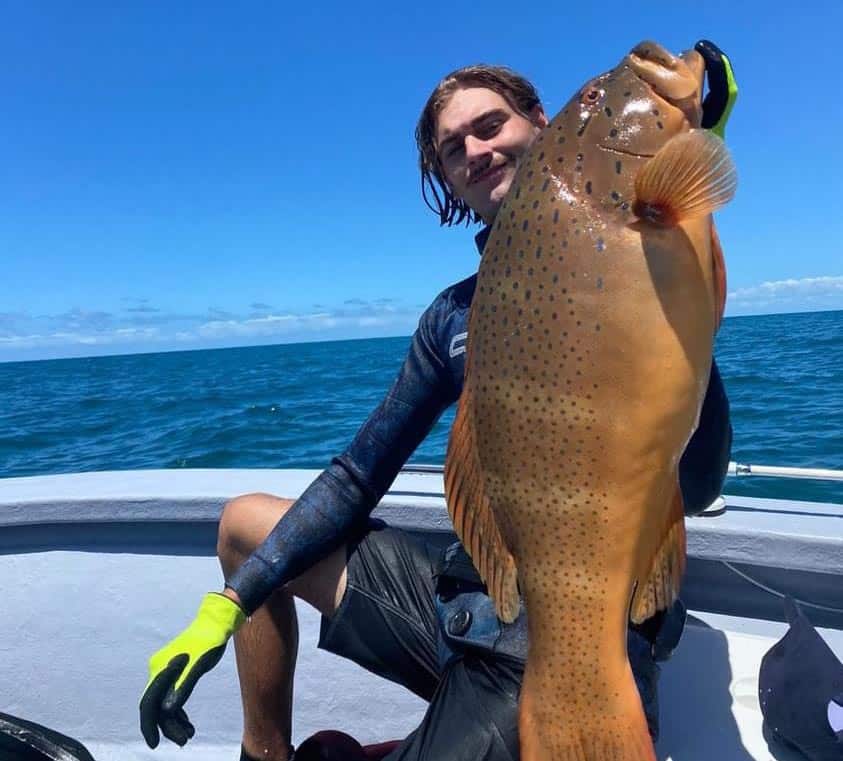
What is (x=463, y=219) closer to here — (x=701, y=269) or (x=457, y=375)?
(x=457, y=375)

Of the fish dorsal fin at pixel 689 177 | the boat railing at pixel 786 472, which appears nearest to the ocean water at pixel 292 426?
the boat railing at pixel 786 472

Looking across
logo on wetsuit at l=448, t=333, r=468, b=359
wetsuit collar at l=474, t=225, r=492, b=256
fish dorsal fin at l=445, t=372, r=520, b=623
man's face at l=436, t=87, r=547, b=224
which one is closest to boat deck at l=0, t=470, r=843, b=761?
logo on wetsuit at l=448, t=333, r=468, b=359

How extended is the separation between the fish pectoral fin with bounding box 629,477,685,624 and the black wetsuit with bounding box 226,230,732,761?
0.31 meters

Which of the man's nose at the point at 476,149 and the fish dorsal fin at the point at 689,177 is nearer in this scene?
the fish dorsal fin at the point at 689,177

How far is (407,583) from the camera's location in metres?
2.16

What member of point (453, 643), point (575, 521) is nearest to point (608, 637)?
point (575, 521)

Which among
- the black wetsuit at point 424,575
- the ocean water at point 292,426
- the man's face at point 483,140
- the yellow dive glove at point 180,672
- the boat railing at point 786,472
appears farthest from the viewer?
the ocean water at point 292,426

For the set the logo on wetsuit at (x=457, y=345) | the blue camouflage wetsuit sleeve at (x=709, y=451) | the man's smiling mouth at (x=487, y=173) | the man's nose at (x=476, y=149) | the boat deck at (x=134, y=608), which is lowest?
the boat deck at (x=134, y=608)

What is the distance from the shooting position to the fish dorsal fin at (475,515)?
1361mm

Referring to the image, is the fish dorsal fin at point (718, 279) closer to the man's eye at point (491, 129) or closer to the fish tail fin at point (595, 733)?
the fish tail fin at point (595, 733)

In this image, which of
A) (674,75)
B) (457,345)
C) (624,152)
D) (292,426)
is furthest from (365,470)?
(292,426)

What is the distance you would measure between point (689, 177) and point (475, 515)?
2.38 feet

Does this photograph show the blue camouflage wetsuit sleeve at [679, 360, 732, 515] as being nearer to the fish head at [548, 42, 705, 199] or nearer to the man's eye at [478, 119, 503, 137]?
the fish head at [548, 42, 705, 199]

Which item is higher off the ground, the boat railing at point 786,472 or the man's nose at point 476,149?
the man's nose at point 476,149
